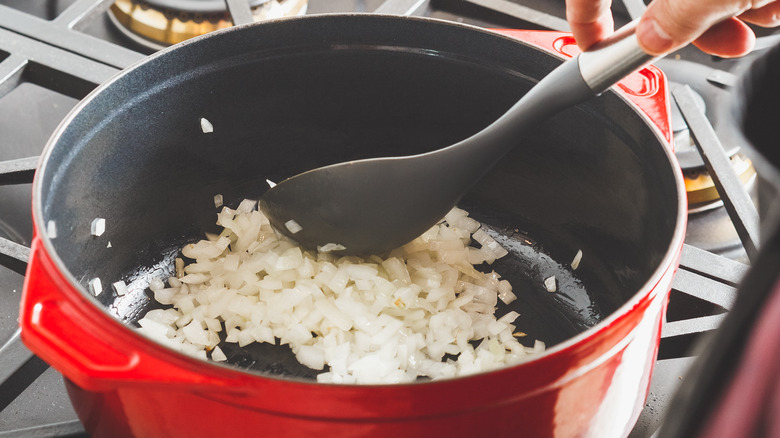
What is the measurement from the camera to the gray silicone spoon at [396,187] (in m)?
0.80

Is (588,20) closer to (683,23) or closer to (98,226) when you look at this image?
(683,23)

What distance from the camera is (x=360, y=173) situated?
0.89 meters

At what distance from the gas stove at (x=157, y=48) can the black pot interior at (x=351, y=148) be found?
0.10m

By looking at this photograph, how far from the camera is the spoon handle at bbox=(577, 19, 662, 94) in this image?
0.72 meters

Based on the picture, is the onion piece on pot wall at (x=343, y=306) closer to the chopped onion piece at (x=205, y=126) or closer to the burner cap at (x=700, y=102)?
the chopped onion piece at (x=205, y=126)

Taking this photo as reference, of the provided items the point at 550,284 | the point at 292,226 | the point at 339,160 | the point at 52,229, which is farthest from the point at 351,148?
the point at 52,229

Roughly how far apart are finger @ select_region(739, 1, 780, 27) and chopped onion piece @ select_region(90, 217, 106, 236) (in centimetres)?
80

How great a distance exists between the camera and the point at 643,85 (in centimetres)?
95

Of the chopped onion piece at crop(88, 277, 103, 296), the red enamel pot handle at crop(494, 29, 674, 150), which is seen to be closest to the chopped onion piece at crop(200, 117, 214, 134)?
the chopped onion piece at crop(88, 277, 103, 296)

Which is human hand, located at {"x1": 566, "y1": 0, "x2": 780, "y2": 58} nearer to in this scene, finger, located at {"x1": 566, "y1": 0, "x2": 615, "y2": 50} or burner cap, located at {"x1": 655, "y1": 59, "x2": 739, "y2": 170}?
finger, located at {"x1": 566, "y1": 0, "x2": 615, "y2": 50}

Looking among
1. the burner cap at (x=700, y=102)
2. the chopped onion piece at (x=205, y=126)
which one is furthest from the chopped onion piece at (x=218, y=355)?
the burner cap at (x=700, y=102)

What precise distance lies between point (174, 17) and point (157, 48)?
61 millimetres

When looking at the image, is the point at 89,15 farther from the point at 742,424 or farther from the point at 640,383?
the point at 742,424

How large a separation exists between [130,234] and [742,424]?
0.83 m
